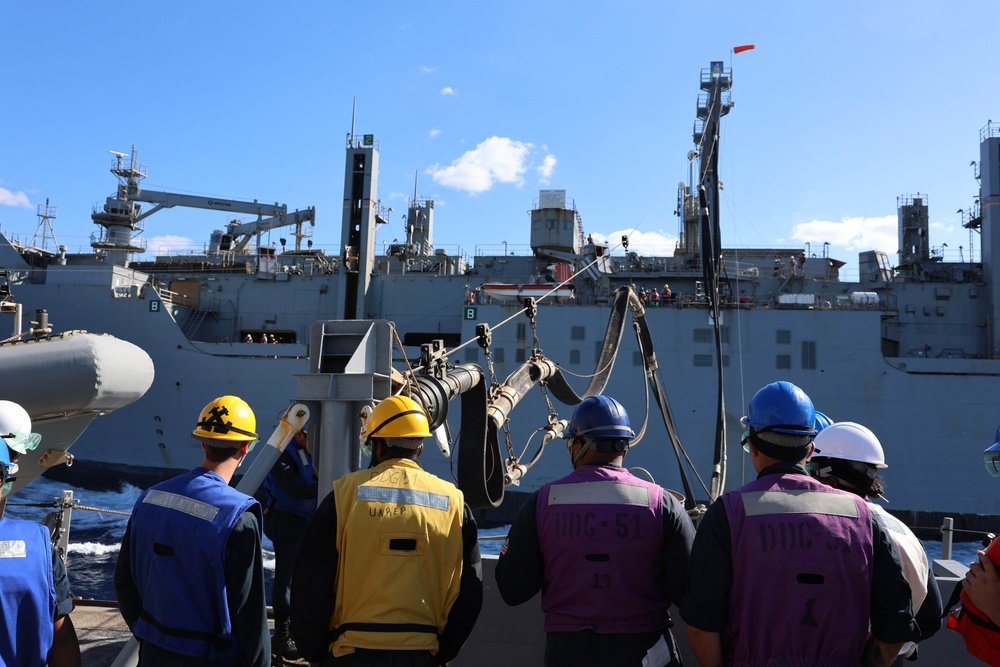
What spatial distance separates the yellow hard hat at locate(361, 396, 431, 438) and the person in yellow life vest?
16 centimetres

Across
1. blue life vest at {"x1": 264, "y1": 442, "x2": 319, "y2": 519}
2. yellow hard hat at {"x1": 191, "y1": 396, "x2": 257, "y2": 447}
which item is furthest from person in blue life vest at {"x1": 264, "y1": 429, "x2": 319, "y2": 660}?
yellow hard hat at {"x1": 191, "y1": 396, "x2": 257, "y2": 447}

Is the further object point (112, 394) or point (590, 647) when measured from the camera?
point (112, 394)

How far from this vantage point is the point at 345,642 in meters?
2.06

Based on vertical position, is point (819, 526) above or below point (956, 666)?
above

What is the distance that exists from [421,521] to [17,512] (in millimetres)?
18627

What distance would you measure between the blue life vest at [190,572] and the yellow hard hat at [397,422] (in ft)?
1.66

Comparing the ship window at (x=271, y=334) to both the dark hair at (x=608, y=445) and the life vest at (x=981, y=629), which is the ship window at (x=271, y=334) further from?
the life vest at (x=981, y=629)

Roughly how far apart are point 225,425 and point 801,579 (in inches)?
76.0

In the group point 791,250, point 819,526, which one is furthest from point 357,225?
point 819,526

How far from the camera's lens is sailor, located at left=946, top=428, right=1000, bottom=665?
1865 millimetres

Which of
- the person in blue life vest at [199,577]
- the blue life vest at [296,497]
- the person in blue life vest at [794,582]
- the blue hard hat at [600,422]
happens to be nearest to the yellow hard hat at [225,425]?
the person in blue life vest at [199,577]

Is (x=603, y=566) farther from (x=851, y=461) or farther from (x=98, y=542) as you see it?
(x=98, y=542)

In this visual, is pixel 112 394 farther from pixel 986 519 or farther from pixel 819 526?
pixel 986 519

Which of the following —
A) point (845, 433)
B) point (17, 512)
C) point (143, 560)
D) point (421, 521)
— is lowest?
point (17, 512)
